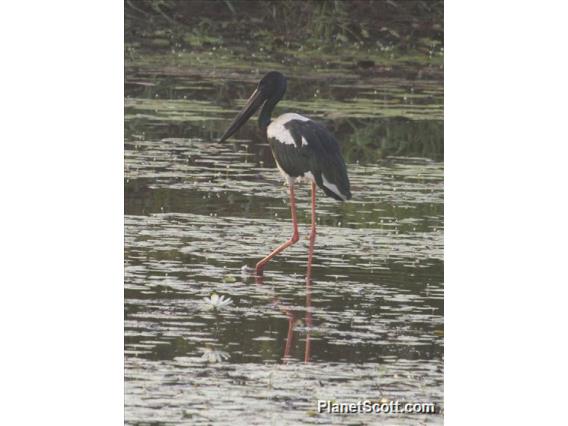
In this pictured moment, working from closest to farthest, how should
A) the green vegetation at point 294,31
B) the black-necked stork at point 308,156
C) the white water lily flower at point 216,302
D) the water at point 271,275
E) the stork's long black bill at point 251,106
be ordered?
the water at point 271,275 < the white water lily flower at point 216,302 < the black-necked stork at point 308,156 < the stork's long black bill at point 251,106 < the green vegetation at point 294,31

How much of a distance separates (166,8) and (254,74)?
2.87 m

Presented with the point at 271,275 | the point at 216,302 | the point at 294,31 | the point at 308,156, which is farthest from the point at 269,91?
the point at 294,31

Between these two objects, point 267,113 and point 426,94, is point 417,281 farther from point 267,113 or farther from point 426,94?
point 426,94

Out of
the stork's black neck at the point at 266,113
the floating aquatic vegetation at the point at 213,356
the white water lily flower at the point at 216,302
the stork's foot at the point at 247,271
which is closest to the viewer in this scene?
the floating aquatic vegetation at the point at 213,356

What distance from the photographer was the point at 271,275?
1033 centimetres

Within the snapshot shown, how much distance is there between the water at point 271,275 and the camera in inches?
308

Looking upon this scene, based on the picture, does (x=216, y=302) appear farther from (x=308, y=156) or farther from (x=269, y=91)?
(x=269, y=91)

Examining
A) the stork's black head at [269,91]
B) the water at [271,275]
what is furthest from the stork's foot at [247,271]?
the stork's black head at [269,91]

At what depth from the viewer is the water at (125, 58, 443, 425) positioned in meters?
7.83

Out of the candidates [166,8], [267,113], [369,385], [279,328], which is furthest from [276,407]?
[166,8]

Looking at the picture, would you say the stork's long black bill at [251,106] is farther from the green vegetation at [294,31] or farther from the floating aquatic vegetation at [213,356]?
the green vegetation at [294,31]

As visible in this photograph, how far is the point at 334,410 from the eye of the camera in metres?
7.57

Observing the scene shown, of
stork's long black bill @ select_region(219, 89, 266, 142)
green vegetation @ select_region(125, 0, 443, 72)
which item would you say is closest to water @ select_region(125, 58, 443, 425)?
stork's long black bill @ select_region(219, 89, 266, 142)

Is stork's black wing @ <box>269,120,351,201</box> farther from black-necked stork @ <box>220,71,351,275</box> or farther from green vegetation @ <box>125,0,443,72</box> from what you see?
green vegetation @ <box>125,0,443,72</box>
